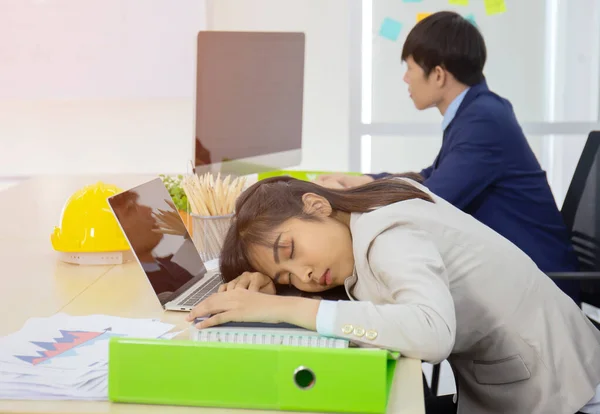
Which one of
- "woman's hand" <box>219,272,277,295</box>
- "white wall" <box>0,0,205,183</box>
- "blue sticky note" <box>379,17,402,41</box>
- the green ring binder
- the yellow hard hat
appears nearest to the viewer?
the green ring binder

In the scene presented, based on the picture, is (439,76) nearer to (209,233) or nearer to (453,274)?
(209,233)

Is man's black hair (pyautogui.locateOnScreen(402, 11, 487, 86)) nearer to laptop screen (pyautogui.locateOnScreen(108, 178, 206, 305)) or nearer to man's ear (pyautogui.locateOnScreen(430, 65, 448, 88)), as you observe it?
man's ear (pyautogui.locateOnScreen(430, 65, 448, 88))

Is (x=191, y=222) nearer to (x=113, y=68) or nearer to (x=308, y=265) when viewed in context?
(x=308, y=265)

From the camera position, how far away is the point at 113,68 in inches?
147

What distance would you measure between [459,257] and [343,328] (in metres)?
0.33

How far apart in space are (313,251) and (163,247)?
34cm

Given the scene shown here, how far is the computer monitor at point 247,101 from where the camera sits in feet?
7.06

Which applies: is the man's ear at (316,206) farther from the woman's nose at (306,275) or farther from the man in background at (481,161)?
the man in background at (481,161)

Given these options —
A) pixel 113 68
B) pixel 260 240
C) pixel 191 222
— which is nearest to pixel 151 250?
pixel 260 240

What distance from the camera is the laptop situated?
133 centimetres

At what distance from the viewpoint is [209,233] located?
166 cm

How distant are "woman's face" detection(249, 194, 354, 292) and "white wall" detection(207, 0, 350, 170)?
8.73ft

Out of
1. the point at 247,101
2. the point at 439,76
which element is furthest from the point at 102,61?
the point at 439,76

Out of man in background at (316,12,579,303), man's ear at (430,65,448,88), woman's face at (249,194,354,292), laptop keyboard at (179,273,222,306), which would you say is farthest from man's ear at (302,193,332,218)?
man's ear at (430,65,448,88)
